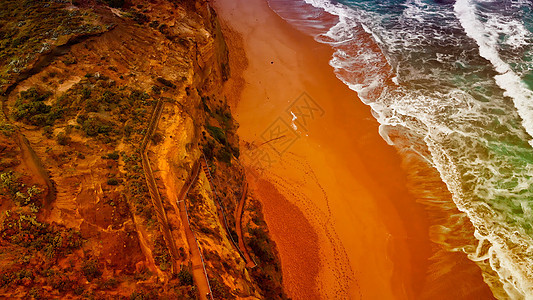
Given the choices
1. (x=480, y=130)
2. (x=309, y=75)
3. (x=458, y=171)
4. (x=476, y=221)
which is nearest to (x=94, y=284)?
(x=476, y=221)

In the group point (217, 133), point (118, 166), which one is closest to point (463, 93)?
point (217, 133)

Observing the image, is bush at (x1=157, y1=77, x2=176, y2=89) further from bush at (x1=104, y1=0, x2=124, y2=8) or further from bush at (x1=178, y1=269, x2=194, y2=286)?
bush at (x1=178, y1=269, x2=194, y2=286)

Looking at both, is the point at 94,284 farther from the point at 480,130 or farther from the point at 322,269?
the point at 480,130

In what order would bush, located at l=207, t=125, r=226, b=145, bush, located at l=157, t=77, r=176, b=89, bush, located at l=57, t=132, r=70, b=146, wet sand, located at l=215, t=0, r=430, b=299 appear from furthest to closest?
bush, located at l=207, t=125, r=226, b=145 → bush, located at l=157, t=77, r=176, b=89 → wet sand, located at l=215, t=0, r=430, b=299 → bush, located at l=57, t=132, r=70, b=146

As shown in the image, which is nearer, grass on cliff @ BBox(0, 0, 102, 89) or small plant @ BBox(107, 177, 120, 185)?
small plant @ BBox(107, 177, 120, 185)

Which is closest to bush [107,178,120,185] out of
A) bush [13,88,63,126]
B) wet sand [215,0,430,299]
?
bush [13,88,63,126]
